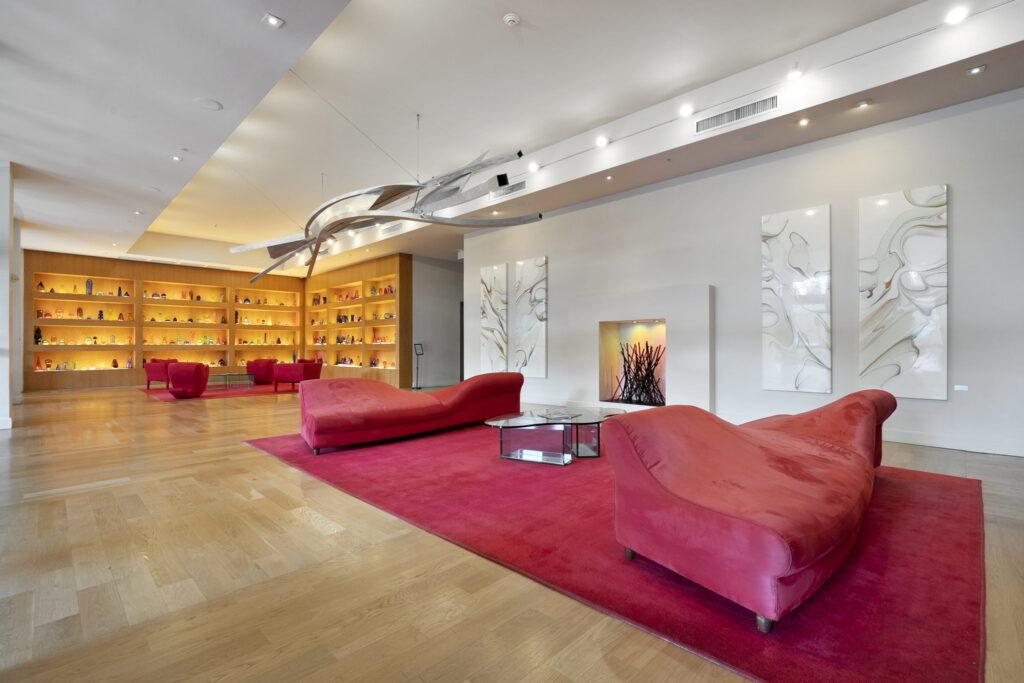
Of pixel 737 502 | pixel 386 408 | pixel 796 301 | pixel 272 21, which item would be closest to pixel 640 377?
pixel 796 301

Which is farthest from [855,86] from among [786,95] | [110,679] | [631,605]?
[110,679]

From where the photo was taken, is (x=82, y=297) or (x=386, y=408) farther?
(x=82, y=297)

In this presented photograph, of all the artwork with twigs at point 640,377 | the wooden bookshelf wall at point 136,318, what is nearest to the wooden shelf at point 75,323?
the wooden bookshelf wall at point 136,318

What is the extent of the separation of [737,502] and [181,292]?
15.4 meters

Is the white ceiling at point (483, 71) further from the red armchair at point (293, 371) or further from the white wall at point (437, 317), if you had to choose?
the white wall at point (437, 317)

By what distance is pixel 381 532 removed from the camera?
2.71 meters

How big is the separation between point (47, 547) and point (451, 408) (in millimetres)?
3547

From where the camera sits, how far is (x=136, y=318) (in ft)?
40.5

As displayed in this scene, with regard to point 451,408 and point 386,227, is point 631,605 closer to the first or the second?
point 451,408

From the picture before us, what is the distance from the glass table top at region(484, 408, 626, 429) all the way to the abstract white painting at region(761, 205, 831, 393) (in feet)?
8.23

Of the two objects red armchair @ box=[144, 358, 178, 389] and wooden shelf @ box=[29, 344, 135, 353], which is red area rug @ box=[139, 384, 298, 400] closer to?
red armchair @ box=[144, 358, 178, 389]

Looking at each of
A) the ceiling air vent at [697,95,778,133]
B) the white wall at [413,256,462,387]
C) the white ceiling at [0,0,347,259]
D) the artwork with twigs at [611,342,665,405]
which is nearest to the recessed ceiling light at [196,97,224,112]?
the white ceiling at [0,0,347,259]

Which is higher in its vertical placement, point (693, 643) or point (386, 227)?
point (386, 227)

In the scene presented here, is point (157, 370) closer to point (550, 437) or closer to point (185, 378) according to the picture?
point (185, 378)
